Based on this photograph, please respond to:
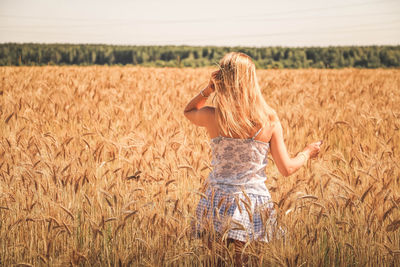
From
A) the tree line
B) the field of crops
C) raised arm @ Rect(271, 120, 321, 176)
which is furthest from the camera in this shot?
the tree line

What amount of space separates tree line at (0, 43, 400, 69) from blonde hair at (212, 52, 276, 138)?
36.6m

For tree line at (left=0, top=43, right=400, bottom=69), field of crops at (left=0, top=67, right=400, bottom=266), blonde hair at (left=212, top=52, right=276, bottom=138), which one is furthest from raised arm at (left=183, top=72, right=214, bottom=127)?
tree line at (left=0, top=43, right=400, bottom=69)

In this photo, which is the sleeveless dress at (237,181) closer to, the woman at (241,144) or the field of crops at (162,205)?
the woman at (241,144)

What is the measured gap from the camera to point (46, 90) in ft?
26.0

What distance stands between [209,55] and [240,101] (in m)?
49.2

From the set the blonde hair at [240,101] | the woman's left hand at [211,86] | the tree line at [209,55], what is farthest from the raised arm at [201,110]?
the tree line at [209,55]

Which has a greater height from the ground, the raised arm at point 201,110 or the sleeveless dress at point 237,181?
the raised arm at point 201,110

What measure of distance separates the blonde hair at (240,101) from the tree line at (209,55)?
120ft

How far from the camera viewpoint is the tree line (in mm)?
44531

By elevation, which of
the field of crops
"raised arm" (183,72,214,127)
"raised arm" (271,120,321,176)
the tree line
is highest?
the tree line

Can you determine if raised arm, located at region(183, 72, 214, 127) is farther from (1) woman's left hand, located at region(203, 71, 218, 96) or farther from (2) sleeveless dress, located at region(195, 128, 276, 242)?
(2) sleeveless dress, located at region(195, 128, 276, 242)

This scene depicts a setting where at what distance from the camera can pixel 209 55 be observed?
50250 mm

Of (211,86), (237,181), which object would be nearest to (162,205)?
(237,181)

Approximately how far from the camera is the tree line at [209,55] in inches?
1753
